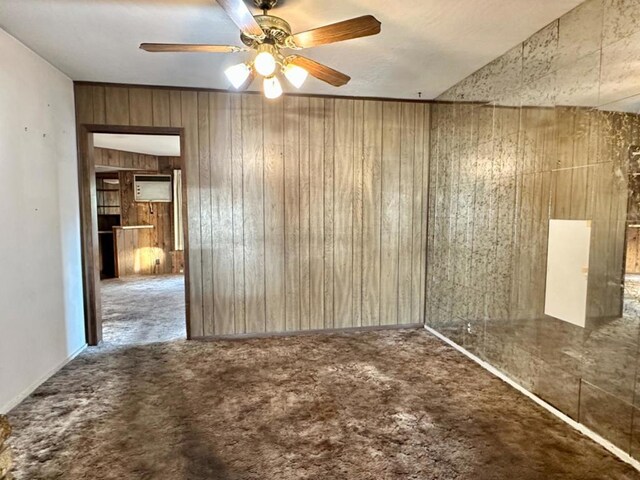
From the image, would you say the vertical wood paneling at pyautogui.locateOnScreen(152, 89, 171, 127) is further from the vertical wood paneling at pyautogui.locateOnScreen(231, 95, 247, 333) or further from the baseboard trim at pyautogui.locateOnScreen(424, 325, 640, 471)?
the baseboard trim at pyautogui.locateOnScreen(424, 325, 640, 471)

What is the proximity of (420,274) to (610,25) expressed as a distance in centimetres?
276

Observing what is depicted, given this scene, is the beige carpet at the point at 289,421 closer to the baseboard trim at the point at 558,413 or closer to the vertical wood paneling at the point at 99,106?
the baseboard trim at the point at 558,413

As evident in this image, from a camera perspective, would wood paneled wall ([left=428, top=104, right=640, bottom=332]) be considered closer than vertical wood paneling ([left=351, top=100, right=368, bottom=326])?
Yes

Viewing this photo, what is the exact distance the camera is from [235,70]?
2262 mm

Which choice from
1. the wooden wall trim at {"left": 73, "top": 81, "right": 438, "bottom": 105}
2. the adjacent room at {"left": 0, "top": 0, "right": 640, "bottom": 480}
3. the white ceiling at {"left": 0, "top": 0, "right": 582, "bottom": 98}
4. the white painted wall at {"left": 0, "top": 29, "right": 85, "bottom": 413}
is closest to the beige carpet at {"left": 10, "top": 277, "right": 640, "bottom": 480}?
the adjacent room at {"left": 0, "top": 0, "right": 640, "bottom": 480}

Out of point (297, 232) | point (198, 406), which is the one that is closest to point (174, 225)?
point (297, 232)

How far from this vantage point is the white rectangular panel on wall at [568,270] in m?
2.20

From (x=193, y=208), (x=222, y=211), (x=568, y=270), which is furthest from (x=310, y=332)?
(x=568, y=270)

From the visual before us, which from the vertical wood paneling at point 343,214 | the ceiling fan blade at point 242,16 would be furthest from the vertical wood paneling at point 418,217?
the ceiling fan blade at point 242,16

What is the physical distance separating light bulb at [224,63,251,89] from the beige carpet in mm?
2207

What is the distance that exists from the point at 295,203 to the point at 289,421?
223 centimetres

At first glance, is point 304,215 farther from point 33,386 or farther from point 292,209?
point 33,386

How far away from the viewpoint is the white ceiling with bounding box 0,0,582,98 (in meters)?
2.18

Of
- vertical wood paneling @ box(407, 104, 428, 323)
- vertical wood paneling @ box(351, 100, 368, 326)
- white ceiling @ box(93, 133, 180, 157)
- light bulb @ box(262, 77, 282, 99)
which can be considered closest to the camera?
light bulb @ box(262, 77, 282, 99)
